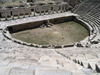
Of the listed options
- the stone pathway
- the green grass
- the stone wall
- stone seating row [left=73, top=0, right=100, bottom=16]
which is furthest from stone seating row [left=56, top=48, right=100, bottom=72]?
stone seating row [left=73, top=0, right=100, bottom=16]

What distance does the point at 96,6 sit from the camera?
75.9ft

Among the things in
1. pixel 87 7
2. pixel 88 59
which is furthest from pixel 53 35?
pixel 87 7

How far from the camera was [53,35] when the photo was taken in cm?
1717

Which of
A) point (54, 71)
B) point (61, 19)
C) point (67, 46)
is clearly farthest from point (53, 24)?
point (54, 71)

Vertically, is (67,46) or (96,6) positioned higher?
(96,6)

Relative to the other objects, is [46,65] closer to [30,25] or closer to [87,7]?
[30,25]

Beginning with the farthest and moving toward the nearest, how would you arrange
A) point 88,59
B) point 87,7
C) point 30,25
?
1. point 87,7
2. point 30,25
3. point 88,59

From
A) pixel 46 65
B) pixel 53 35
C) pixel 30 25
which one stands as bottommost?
pixel 53 35

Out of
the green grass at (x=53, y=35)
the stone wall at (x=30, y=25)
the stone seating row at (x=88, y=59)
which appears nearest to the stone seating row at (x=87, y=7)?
the stone wall at (x=30, y=25)

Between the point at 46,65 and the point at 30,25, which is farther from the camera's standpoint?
the point at 30,25

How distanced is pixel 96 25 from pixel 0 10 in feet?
58.0

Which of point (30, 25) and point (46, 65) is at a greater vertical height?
point (46, 65)

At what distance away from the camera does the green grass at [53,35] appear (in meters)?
15.4

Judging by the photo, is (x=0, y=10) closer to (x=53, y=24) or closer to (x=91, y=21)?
(x=53, y=24)
